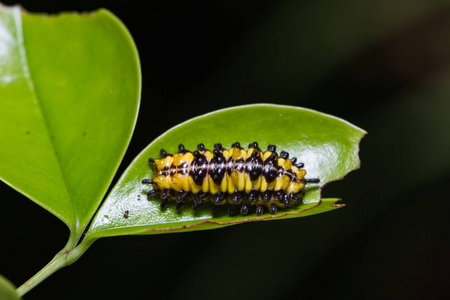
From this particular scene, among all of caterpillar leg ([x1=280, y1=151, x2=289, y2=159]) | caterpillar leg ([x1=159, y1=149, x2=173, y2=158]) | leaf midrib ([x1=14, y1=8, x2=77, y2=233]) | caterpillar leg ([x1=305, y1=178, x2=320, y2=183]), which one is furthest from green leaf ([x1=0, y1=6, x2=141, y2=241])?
caterpillar leg ([x1=305, y1=178, x2=320, y2=183])

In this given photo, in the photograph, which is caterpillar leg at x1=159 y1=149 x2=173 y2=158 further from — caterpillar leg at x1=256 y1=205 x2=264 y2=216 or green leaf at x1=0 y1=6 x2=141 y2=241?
caterpillar leg at x1=256 y1=205 x2=264 y2=216

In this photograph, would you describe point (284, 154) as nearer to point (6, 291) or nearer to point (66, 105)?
point (66, 105)

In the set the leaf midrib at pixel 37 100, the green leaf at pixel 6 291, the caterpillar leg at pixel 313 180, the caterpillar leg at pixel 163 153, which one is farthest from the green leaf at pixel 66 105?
the caterpillar leg at pixel 313 180

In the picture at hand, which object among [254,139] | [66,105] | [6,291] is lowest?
[6,291]

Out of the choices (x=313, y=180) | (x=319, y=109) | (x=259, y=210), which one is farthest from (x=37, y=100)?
(x=319, y=109)

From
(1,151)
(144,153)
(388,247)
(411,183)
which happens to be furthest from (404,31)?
(1,151)
